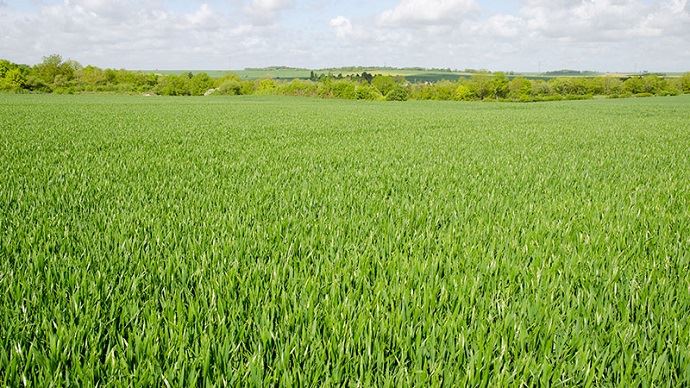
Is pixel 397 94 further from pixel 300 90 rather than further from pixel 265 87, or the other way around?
pixel 265 87

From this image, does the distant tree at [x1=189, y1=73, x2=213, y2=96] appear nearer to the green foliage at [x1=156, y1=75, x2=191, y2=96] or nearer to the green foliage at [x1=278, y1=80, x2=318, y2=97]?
the green foliage at [x1=156, y1=75, x2=191, y2=96]

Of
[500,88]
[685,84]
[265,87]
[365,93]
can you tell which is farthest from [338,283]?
[500,88]

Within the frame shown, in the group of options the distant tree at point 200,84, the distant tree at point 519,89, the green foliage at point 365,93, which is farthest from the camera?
the distant tree at point 200,84

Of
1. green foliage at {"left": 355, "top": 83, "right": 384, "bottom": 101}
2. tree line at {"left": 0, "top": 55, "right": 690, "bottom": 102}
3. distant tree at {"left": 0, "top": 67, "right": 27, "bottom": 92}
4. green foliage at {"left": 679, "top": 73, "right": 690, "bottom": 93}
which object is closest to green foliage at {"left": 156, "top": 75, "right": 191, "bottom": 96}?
tree line at {"left": 0, "top": 55, "right": 690, "bottom": 102}

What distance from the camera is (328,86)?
93.9 metres

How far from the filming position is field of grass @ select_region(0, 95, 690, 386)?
6.62 ft

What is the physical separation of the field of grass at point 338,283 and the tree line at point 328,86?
89.7 m

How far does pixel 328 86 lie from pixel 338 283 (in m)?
93.9

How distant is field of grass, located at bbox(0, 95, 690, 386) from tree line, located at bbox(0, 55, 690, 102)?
89669 mm

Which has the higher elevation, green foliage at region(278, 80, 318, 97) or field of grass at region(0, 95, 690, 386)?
green foliage at region(278, 80, 318, 97)

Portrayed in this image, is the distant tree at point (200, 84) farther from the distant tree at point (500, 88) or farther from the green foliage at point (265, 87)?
the distant tree at point (500, 88)

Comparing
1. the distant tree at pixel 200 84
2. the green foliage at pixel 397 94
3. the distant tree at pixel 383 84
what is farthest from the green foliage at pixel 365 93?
the distant tree at pixel 200 84

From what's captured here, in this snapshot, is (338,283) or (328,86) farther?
(328,86)

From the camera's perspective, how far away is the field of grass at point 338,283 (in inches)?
79.4
